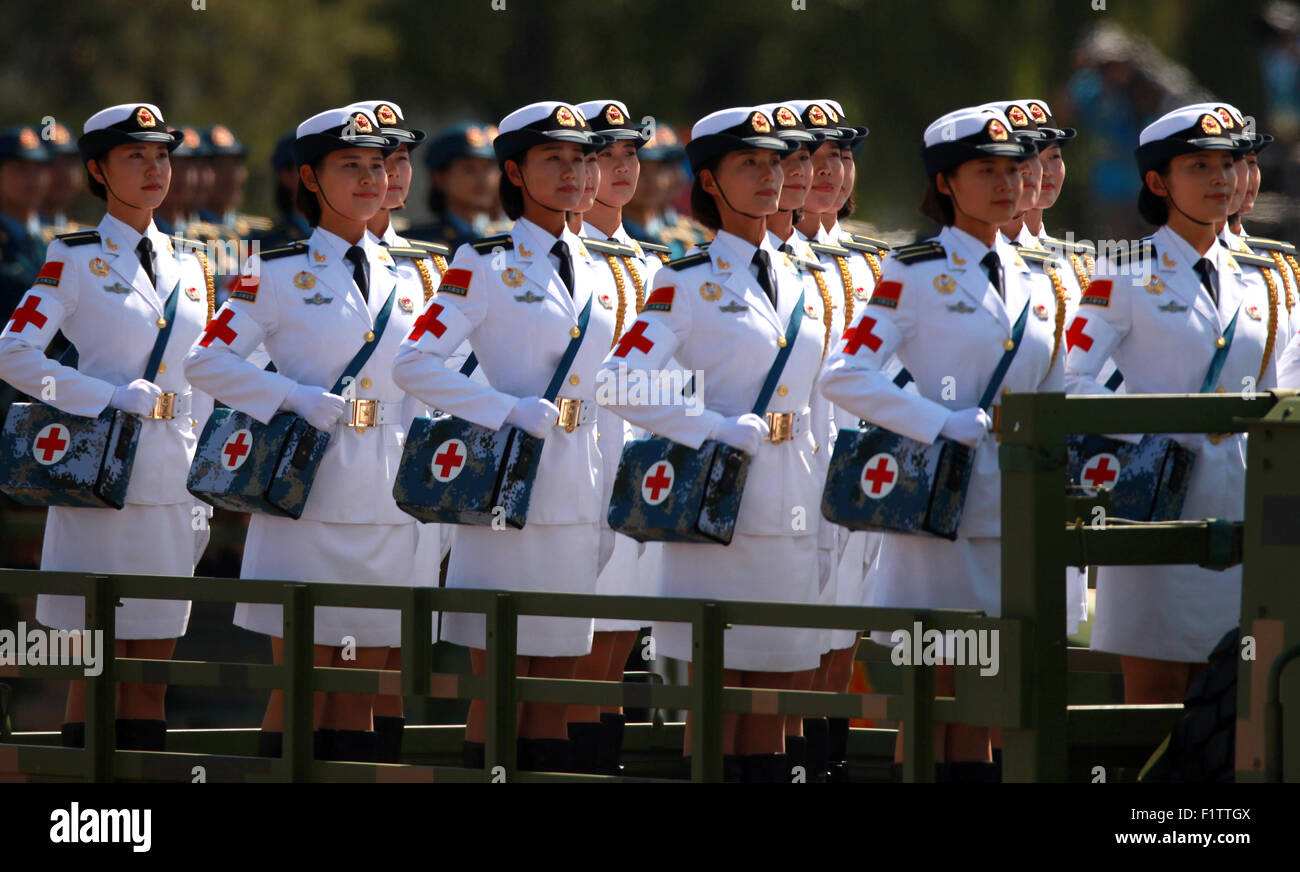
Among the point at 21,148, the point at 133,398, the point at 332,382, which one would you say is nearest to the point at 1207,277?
the point at 332,382

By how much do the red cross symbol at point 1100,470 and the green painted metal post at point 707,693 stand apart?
1.55m

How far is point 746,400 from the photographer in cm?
700

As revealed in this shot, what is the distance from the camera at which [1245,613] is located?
207 inches

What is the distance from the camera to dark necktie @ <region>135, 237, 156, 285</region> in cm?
800

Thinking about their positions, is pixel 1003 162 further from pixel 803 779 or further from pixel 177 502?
pixel 177 502

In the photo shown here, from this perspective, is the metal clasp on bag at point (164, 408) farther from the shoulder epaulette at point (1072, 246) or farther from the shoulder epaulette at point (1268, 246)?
the shoulder epaulette at point (1268, 246)

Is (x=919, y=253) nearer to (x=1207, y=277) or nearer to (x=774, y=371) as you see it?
(x=774, y=371)

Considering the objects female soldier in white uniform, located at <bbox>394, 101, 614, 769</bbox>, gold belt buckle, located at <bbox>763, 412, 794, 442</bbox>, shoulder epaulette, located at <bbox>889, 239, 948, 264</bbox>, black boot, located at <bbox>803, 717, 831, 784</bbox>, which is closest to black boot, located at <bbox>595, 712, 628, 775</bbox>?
female soldier in white uniform, located at <bbox>394, 101, 614, 769</bbox>

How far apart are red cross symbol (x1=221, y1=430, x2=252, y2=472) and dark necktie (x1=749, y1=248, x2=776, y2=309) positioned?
5.18ft

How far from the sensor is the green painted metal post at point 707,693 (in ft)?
19.5

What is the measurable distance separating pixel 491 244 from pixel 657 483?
3.35ft

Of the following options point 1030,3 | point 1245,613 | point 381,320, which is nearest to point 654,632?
point 381,320

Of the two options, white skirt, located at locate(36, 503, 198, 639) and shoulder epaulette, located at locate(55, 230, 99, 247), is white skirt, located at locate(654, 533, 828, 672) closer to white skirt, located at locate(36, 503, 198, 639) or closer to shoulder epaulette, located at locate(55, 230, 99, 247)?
white skirt, located at locate(36, 503, 198, 639)
